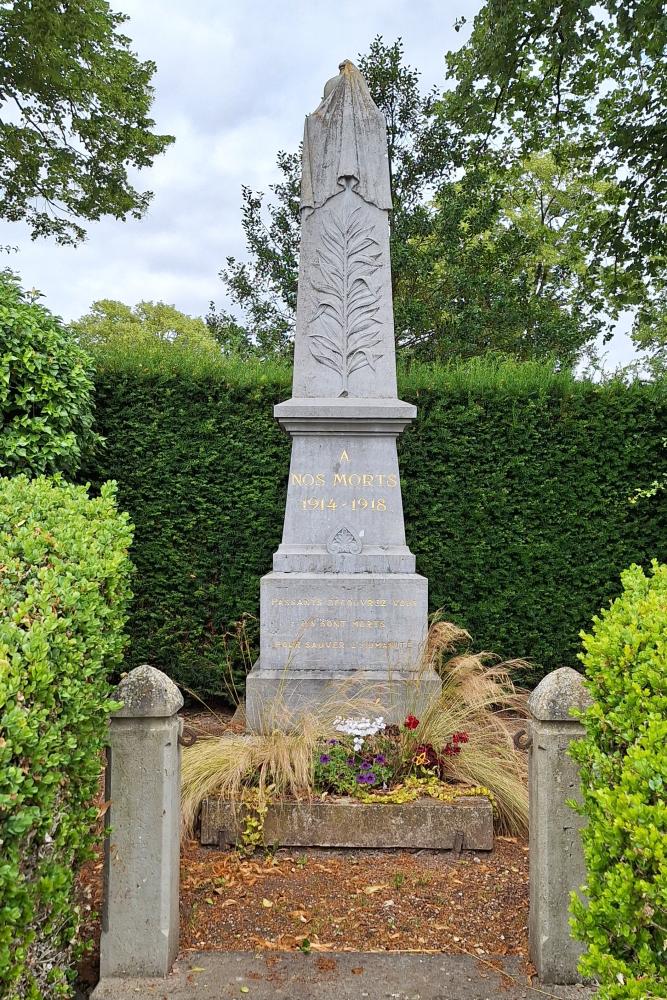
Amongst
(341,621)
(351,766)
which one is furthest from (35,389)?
(351,766)

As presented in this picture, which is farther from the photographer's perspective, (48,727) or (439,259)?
(439,259)

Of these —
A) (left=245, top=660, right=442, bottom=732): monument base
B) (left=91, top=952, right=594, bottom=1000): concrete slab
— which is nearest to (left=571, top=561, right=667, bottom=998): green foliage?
(left=91, top=952, right=594, bottom=1000): concrete slab

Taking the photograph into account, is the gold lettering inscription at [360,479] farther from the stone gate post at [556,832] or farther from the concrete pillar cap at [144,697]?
the concrete pillar cap at [144,697]

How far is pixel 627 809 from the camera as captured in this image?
60.6 inches

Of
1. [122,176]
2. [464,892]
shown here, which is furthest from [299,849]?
[122,176]

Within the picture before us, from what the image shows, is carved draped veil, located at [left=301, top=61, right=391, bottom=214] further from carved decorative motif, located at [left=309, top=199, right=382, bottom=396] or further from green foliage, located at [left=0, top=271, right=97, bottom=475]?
green foliage, located at [left=0, top=271, right=97, bottom=475]

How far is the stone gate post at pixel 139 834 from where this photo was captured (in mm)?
2455

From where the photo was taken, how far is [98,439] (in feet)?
18.5

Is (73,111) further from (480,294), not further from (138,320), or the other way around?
(138,320)

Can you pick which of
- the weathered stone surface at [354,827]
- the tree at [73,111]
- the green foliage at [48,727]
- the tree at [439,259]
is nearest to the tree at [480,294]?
the tree at [439,259]

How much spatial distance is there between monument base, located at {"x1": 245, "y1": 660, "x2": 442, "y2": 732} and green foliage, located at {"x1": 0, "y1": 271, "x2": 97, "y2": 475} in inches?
91.3

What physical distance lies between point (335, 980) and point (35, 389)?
4.33 meters

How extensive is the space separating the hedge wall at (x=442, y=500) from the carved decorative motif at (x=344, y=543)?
1.30m

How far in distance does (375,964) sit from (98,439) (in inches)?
171
